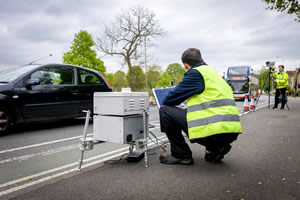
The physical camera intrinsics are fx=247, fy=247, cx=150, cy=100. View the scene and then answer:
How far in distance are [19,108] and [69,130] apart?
128cm

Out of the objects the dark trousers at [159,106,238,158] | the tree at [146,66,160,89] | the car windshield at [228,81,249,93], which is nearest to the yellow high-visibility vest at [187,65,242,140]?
the dark trousers at [159,106,238,158]

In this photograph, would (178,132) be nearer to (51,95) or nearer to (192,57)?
(192,57)

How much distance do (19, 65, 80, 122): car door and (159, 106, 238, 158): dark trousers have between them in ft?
12.9

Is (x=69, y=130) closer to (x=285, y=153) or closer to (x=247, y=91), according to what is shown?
(x=285, y=153)

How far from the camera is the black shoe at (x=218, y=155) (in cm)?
334

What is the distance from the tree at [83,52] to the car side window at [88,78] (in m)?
31.5

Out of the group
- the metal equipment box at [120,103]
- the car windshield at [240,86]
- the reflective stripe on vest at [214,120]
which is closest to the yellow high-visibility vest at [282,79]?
the reflective stripe on vest at [214,120]

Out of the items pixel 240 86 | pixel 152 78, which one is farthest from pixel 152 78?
pixel 240 86

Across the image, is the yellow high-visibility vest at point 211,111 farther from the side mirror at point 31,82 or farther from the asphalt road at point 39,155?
the side mirror at point 31,82

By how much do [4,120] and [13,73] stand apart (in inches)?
50.7

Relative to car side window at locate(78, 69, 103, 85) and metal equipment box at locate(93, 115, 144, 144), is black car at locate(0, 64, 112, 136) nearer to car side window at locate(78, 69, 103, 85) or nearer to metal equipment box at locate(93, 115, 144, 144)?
car side window at locate(78, 69, 103, 85)

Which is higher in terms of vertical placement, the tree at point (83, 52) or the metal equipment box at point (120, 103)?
the tree at point (83, 52)

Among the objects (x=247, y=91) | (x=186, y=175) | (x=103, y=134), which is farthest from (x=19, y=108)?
(x=247, y=91)

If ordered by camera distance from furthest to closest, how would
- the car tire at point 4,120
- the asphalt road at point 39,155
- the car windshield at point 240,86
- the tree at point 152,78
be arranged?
1. the tree at point 152,78
2. the car windshield at point 240,86
3. the car tire at point 4,120
4. the asphalt road at point 39,155
